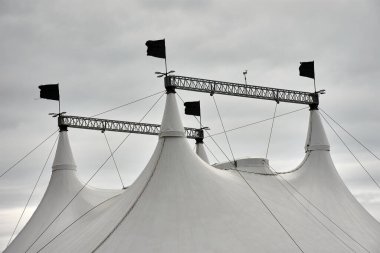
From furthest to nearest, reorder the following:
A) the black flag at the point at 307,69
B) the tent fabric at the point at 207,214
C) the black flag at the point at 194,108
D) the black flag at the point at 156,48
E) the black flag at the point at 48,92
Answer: the black flag at the point at 194,108, the black flag at the point at 307,69, the black flag at the point at 48,92, the black flag at the point at 156,48, the tent fabric at the point at 207,214

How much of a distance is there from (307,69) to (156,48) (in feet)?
36.8

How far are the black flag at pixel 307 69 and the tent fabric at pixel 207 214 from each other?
5.47m

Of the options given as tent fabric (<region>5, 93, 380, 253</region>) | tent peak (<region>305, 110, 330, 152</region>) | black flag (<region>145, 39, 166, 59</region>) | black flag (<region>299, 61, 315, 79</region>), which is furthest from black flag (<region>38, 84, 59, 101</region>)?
tent peak (<region>305, 110, 330, 152</region>)

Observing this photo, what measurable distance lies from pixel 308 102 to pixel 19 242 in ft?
55.4

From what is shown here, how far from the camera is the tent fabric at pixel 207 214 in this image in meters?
24.0

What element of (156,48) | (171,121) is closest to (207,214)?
(171,121)

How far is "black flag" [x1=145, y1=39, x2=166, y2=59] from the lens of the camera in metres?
28.8

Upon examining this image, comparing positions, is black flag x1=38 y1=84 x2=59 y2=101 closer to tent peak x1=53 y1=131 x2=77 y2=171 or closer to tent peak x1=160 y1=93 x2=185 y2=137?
tent peak x1=53 y1=131 x2=77 y2=171

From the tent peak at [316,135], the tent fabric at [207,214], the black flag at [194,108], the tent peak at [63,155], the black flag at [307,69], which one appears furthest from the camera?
the black flag at [194,108]

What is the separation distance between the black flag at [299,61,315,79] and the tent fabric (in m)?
5.47

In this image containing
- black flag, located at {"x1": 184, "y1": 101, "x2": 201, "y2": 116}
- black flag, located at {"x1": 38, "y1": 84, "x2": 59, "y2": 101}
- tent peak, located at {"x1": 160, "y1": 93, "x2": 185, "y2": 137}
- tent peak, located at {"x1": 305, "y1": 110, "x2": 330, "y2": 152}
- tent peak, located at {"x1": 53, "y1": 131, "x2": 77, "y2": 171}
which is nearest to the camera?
tent peak, located at {"x1": 160, "y1": 93, "x2": 185, "y2": 137}

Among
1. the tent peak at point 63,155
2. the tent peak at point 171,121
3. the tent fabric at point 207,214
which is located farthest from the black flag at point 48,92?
the tent peak at point 171,121

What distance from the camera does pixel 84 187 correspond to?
34.9m

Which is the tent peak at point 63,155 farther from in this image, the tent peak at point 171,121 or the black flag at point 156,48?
the tent peak at point 171,121
